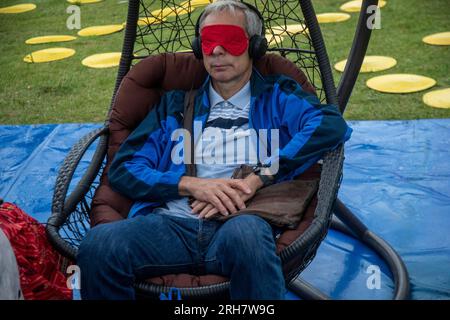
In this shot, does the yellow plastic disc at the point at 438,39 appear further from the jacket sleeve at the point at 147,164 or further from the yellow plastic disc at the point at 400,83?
the jacket sleeve at the point at 147,164

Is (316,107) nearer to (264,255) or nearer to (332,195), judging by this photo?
(332,195)

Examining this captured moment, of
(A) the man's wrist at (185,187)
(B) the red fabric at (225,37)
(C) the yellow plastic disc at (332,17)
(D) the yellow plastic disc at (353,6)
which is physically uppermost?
(B) the red fabric at (225,37)

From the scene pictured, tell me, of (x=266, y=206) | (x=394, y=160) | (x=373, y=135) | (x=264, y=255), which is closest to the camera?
(x=264, y=255)

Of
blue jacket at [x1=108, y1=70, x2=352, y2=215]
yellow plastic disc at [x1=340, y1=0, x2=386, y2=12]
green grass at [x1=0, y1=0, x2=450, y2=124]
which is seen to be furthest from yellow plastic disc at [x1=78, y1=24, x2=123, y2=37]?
blue jacket at [x1=108, y1=70, x2=352, y2=215]

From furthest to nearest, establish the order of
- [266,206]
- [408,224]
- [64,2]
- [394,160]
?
1. [64,2]
2. [394,160]
3. [408,224]
4. [266,206]

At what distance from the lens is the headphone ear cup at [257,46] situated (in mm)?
2131

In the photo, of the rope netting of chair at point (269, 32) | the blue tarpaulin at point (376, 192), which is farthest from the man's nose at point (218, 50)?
the blue tarpaulin at point (376, 192)

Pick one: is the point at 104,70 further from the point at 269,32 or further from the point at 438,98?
the point at 438,98

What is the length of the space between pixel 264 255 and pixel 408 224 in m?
1.30

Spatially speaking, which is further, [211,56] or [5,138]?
[5,138]

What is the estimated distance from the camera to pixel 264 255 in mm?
1661

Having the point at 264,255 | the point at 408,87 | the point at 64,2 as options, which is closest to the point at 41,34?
the point at 64,2

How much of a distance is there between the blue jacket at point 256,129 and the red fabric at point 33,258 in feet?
1.14

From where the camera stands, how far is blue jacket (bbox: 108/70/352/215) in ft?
6.55
